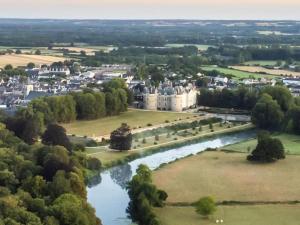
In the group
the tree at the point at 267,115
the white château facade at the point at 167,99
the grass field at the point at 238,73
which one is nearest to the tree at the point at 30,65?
the grass field at the point at 238,73

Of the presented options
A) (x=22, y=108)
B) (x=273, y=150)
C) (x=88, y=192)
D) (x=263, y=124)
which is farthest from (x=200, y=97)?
(x=88, y=192)

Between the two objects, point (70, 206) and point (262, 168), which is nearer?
point (70, 206)

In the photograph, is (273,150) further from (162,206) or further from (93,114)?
(93,114)

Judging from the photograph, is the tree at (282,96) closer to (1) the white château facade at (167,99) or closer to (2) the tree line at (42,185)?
(1) the white château facade at (167,99)

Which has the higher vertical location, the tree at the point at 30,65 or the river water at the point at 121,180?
the river water at the point at 121,180

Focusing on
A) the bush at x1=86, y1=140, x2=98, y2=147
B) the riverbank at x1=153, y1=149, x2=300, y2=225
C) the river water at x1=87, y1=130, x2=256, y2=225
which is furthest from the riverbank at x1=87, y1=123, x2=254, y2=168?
the riverbank at x1=153, y1=149, x2=300, y2=225

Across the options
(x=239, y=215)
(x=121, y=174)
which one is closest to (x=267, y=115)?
(x=121, y=174)

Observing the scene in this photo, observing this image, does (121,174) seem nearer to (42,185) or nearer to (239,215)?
(42,185)
